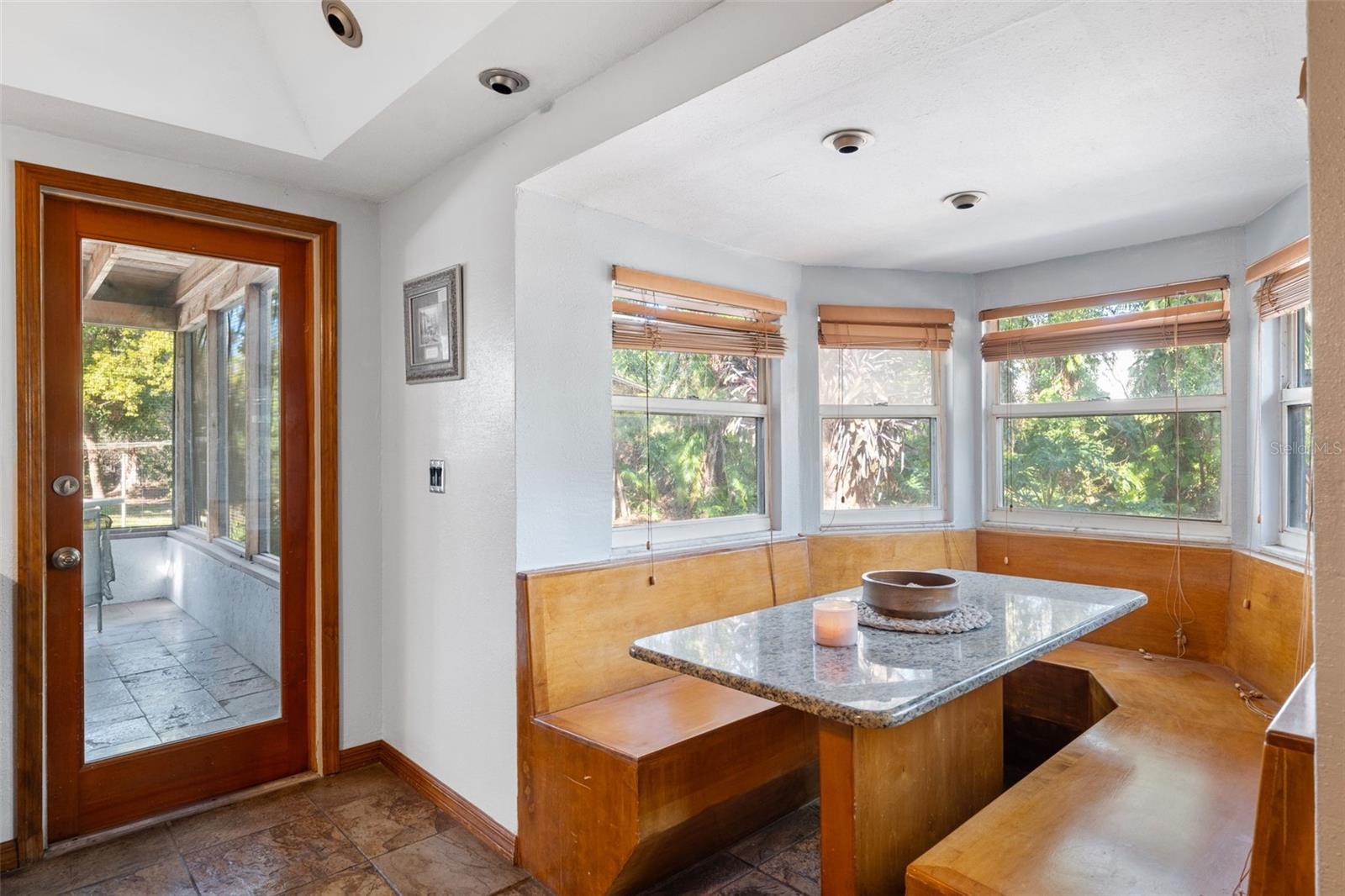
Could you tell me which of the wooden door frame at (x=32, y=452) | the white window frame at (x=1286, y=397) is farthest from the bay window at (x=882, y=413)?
the wooden door frame at (x=32, y=452)

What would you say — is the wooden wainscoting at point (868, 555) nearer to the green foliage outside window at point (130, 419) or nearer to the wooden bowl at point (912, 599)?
the wooden bowl at point (912, 599)

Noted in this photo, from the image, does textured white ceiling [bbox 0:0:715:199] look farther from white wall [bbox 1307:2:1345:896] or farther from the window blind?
white wall [bbox 1307:2:1345:896]

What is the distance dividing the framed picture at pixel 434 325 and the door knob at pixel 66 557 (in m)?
1.15

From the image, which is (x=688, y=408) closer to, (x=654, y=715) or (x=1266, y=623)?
(x=654, y=715)

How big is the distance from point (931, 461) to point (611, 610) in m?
1.88

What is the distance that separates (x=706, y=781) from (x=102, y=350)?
2335 millimetres

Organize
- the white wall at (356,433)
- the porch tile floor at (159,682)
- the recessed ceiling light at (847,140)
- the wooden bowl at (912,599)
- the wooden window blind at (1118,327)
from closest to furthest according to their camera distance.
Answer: the wooden bowl at (912,599) → the recessed ceiling light at (847,140) → the porch tile floor at (159,682) → the white wall at (356,433) → the wooden window blind at (1118,327)

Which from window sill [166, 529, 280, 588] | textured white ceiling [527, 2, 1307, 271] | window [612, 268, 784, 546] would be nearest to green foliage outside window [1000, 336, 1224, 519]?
textured white ceiling [527, 2, 1307, 271]

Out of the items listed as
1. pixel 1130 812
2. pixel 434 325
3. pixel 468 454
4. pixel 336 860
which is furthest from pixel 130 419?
pixel 1130 812

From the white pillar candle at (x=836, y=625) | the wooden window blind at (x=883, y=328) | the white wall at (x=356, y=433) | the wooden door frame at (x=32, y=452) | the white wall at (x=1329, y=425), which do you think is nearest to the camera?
the white wall at (x=1329, y=425)

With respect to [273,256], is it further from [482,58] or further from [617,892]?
[617,892]

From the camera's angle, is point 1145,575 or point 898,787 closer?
point 898,787

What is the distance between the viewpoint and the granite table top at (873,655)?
1.33 metres

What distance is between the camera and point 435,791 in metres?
2.55
